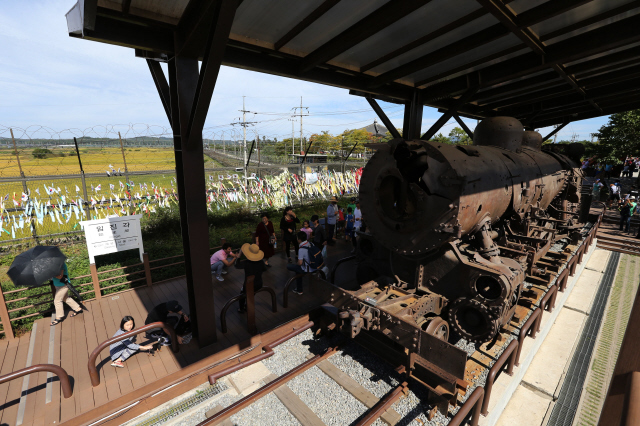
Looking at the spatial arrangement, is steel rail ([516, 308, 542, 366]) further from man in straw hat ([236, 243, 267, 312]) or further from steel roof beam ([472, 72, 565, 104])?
steel roof beam ([472, 72, 565, 104])

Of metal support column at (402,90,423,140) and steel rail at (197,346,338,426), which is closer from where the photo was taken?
steel rail at (197,346,338,426)

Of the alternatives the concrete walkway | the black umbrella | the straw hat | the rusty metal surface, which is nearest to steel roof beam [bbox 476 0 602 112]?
the rusty metal surface

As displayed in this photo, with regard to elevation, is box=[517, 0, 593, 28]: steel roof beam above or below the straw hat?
above

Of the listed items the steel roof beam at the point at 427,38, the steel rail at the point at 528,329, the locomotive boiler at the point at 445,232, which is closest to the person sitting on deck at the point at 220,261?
the locomotive boiler at the point at 445,232

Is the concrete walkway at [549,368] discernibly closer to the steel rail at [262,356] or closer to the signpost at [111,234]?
the steel rail at [262,356]

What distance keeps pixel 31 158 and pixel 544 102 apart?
64.5 ft

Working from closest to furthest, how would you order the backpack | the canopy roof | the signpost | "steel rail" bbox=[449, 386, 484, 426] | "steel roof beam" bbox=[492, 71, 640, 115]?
"steel rail" bbox=[449, 386, 484, 426]
the canopy roof
the signpost
the backpack
"steel roof beam" bbox=[492, 71, 640, 115]

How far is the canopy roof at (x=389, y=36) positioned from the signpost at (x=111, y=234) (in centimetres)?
418

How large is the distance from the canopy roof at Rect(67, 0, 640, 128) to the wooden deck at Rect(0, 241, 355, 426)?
4.98 metres

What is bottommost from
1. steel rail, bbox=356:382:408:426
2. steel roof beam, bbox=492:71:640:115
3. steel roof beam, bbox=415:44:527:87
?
steel rail, bbox=356:382:408:426

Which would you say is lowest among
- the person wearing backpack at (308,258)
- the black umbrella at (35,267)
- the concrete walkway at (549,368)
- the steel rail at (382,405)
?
the concrete walkway at (549,368)

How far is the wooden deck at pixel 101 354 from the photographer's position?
424 centimetres

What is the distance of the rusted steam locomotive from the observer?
4.48 metres

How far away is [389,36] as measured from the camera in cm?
566
